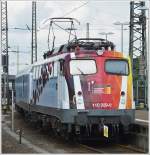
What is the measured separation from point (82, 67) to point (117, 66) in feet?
3.78

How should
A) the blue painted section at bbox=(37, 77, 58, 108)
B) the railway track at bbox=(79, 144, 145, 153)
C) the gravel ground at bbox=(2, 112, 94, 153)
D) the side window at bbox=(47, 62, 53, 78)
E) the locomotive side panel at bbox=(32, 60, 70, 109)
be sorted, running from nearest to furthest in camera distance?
the gravel ground at bbox=(2, 112, 94, 153), the railway track at bbox=(79, 144, 145, 153), the locomotive side panel at bbox=(32, 60, 70, 109), the blue painted section at bbox=(37, 77, 58, 108), the side window at bbox=(47, 62, 53, 78)

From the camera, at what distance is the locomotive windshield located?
15.5 metres

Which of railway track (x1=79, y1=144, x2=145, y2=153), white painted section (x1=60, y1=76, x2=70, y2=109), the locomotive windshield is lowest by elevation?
railway track (x1=79, y1=144, x2=145, y2=153)

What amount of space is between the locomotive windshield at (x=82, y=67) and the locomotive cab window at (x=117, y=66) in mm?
454

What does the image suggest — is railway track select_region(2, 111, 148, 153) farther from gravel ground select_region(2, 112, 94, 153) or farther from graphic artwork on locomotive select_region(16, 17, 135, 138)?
graphic artwork on locomotive select_region(16, 17, 135, 138)

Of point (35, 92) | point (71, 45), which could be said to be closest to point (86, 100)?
point (71, 45)

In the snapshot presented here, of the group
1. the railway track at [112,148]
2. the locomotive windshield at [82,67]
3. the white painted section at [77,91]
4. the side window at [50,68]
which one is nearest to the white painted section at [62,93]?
the white painted section at [77,91]

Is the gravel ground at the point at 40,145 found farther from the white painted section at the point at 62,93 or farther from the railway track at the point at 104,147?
the white painted section at the point at 62,93

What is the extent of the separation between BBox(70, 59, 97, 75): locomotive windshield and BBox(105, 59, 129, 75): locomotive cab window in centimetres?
45

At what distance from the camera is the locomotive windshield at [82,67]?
15.5 metres

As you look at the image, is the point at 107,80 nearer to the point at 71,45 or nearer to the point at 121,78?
the point at 121,78

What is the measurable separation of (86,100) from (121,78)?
141 centimetres

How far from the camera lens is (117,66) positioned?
52.6 feet

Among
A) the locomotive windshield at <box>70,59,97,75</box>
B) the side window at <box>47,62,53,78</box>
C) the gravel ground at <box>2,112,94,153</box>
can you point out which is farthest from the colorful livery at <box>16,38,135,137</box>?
the gravel ground at <box>2,112,94,153</box>
